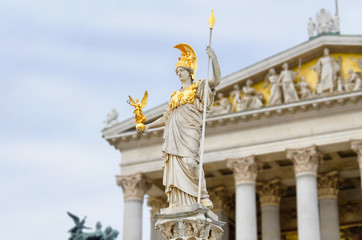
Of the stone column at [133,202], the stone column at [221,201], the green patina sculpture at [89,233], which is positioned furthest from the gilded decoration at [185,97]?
the green patina sculpture at [89,233]

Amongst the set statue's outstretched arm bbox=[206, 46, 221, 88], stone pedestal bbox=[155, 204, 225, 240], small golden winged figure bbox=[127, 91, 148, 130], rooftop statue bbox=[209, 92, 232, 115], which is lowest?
stone pedestal bbox=[155, 204, 225, 240]

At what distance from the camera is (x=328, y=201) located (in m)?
43.3

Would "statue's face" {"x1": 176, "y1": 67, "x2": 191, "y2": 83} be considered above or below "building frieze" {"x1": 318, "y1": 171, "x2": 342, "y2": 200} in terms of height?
below

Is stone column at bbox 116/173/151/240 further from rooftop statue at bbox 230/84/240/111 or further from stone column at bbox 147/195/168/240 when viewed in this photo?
rooftop statue at bbox 230/84/240/111

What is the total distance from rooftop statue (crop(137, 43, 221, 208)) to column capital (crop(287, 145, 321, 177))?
91.6 feet

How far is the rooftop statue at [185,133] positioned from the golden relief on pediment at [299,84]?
27928mm

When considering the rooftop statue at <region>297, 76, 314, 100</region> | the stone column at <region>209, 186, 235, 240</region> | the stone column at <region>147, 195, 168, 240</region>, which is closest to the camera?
the rooftop statue at <region>297, 76, 314, 100</region>

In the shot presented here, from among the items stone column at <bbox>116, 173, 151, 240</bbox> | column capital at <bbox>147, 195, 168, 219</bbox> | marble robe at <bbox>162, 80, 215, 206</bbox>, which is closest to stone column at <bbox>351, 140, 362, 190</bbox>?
stone column at <bbox>116, 173, 151, 240</bbox>

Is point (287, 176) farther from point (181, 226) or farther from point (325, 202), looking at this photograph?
point (181, 226)

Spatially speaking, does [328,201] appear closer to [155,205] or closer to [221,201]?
[221,201]

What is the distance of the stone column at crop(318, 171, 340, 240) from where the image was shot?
1663 inches

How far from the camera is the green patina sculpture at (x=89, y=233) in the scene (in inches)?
1812

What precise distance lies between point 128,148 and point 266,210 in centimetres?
835

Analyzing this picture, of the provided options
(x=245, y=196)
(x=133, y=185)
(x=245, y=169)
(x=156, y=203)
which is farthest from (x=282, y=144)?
(x=156, y=203)
